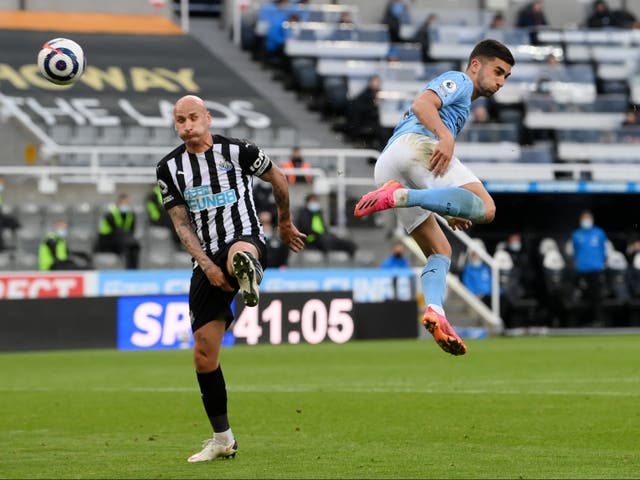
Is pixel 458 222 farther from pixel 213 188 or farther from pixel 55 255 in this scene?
pixel 55 255

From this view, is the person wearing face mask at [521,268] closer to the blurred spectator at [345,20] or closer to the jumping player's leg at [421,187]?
the blurred spectator at [345,20]

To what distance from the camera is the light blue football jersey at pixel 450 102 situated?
846cm

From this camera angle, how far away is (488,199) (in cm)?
840

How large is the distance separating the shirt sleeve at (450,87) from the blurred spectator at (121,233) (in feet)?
50.9

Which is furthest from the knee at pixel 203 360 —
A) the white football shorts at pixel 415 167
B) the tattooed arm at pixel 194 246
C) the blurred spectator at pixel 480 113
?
the blurred spectator at pixel 480 113

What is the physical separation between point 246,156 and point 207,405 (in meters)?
1.56

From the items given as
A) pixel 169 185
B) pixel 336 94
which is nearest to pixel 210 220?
pixel 169 185

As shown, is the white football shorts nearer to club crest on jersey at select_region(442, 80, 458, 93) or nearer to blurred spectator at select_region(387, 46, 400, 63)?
club crest on jersey at select_region(442, 80, 458, 93)

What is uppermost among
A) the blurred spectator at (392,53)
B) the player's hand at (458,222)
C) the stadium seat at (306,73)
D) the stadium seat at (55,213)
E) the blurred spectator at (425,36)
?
the blurred spectator at (425,36)

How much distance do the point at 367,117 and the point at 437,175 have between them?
2003cm

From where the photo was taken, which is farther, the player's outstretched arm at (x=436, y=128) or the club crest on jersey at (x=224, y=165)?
the club crest on jersey at (x=224, y=165)

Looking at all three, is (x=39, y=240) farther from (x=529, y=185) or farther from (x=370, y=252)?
(x=529, y=185)

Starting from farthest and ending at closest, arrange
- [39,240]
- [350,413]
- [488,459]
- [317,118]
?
[317,118]
[39,240]
[350,413]
[488,459]

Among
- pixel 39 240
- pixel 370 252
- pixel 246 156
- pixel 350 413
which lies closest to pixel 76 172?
pixel 39 240
